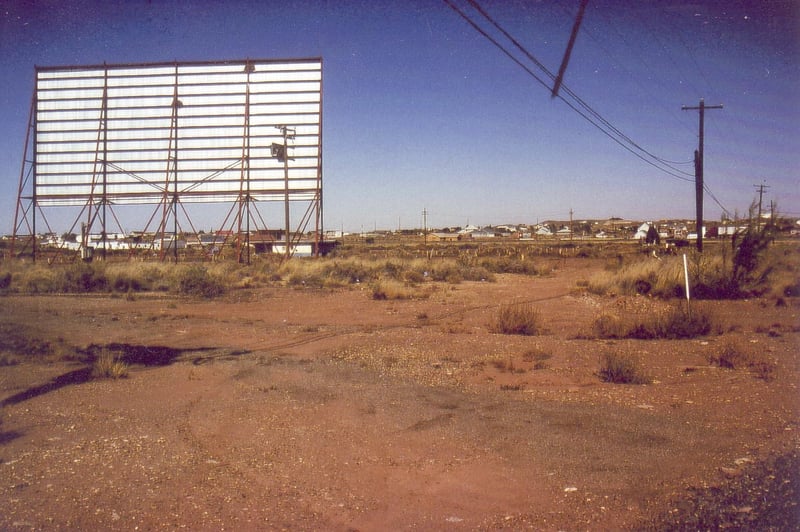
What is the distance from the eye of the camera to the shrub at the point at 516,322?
14.0 m

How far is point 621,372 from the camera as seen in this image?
9.04 meters

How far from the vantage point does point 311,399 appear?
8.12 metres

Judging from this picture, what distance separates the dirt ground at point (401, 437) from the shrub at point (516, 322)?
1.13 metres

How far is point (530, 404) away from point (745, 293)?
632 inches

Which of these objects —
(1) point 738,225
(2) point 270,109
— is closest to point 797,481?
(1) point 738,225

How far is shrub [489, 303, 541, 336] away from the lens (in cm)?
1397

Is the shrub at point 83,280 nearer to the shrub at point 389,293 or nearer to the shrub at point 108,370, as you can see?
the shrub at point 389,293

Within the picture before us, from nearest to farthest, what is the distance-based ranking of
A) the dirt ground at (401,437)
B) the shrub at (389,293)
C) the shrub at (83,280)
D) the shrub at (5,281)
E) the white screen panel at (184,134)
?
1. the dirt ground at (401,437)
2. the shrub at (389,293)
3. the shrub at (83,280)
4. the shrub at (5,281)
5. the white screen panel at (184,134)

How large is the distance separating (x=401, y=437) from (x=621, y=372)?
421cm

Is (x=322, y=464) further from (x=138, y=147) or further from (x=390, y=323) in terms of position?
(x=138, y=147)

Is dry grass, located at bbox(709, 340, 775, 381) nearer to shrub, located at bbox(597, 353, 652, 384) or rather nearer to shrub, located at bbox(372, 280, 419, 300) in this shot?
shrub, located at bbox(597, 353, 652, 384)

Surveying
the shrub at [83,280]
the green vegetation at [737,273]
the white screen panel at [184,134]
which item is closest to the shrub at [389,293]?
the green vegetation at [737,273]

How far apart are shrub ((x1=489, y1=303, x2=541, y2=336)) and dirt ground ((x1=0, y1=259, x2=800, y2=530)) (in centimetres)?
113

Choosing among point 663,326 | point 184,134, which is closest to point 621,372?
point 663,326
